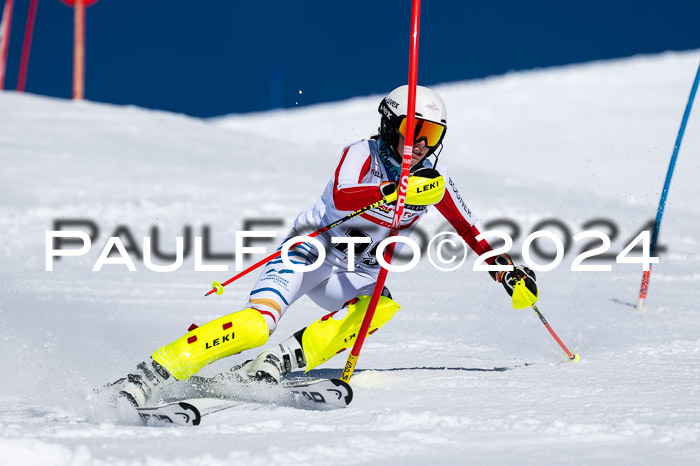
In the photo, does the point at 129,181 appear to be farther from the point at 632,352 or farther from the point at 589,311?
the point at 632,352

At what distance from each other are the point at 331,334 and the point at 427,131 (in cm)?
97

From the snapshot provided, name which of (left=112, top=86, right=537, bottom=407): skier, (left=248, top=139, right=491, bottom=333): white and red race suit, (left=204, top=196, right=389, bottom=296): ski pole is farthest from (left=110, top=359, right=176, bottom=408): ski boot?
(left=248, top=139, right=491, bottom=333): white and red race suit

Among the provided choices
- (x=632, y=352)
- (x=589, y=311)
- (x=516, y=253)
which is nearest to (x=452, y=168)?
(x=516, y=253)

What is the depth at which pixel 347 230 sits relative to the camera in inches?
156

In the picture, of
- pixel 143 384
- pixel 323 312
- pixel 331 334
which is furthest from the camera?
pixel 323 312

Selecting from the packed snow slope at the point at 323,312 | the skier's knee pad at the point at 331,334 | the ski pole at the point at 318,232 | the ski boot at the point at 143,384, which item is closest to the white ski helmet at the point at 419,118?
the ski pole at the point at 318,232

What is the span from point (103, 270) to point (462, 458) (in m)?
5.80

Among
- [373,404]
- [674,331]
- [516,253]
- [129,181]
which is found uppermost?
[129,181]

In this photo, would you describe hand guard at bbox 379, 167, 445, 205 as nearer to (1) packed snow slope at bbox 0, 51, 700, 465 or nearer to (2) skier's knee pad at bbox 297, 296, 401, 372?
(2) skier's knee pad at bbox 297, 296, 401, 372

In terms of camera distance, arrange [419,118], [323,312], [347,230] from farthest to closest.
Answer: [323,312]
[347,230]
[419,118]

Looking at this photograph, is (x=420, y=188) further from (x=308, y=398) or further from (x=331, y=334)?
(x=308, y=398)

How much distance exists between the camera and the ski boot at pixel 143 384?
10.7 feet

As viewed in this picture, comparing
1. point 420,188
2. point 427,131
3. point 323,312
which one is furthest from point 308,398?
point 323,312

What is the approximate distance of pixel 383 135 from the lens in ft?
12.4
